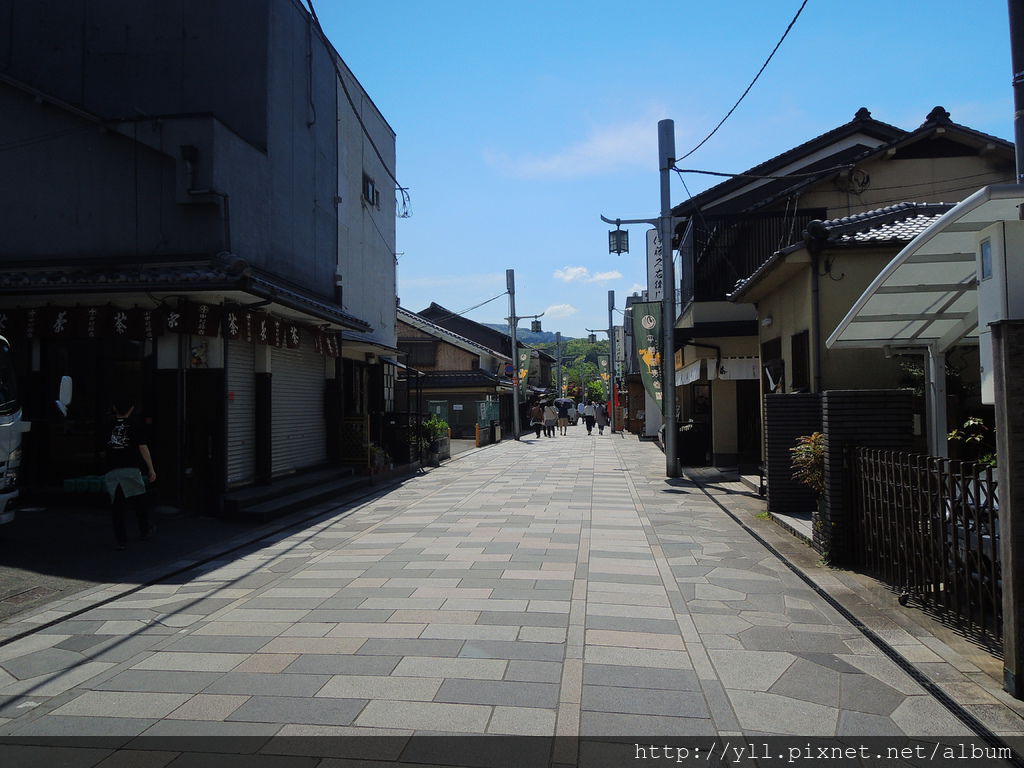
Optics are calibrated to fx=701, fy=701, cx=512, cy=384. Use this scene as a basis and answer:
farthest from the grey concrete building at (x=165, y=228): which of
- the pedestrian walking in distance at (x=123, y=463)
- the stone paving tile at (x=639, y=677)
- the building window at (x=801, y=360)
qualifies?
the building window at (x=801, y=360)

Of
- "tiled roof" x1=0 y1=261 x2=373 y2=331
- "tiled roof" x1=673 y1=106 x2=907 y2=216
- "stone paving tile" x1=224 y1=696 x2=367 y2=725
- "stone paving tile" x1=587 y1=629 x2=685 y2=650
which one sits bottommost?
"stone paving tile" x1=587 y1=629 x2=685 y2=650

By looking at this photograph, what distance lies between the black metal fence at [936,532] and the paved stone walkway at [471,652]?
80cm

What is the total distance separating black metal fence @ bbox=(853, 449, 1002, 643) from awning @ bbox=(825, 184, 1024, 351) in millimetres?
1789

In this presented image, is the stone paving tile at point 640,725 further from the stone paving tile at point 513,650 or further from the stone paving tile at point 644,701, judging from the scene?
the stone paving tile at point 513,650

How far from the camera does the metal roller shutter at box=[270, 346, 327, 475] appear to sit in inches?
560

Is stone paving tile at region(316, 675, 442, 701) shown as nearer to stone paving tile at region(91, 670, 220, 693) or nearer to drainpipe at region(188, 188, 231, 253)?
stone paving tile at region(91, 670, 220, 693)

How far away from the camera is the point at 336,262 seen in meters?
17.7

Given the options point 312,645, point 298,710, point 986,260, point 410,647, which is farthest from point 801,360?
point 298,710

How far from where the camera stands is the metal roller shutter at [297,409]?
46.7ft

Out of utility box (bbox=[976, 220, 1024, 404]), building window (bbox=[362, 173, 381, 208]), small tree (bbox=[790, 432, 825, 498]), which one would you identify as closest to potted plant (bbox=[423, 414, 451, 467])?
building window (bbox=[362, 173, 381, 208])

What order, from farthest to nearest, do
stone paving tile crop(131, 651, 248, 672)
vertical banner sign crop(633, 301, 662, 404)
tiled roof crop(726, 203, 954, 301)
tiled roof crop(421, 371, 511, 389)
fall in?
tiled roof crop(421, 371, 511, 389)
vertical banner sign crop(633, 301, 662, 404)
tiled roof crop(726, 203, 954, 301)
stone paving tile crop(131, 651, 248, 672)

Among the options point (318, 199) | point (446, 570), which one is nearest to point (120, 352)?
point (318, 199)
